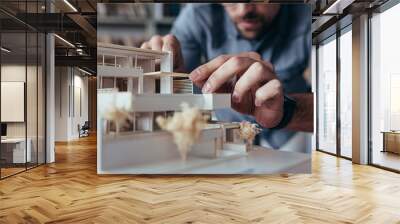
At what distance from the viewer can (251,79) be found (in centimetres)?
505

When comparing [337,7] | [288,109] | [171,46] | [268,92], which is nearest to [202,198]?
[268,92]

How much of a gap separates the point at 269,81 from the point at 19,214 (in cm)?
347

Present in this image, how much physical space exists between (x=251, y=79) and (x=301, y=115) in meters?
1.08

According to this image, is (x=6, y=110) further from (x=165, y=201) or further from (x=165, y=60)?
(x=165, y=60)

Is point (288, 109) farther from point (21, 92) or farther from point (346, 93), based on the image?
point (21, 92)

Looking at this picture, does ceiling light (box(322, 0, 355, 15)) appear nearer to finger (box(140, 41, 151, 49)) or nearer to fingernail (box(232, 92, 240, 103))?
fingernail (box(232, 92, 240, 103))

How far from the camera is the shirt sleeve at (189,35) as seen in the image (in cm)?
436

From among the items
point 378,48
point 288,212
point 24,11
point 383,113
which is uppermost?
point 24,11

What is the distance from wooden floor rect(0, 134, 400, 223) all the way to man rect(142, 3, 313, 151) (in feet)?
2.79

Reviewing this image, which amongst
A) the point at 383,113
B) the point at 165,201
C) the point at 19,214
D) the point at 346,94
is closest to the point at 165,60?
the point at 165,201

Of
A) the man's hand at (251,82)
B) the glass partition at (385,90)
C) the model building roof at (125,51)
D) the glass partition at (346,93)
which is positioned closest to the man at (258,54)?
the man's hand at (251,82)

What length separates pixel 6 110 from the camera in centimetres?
652

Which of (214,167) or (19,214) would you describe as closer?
(214,167)

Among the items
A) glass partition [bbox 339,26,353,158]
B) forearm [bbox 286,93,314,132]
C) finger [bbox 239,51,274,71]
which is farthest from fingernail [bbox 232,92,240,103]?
glass partition [bbox 339,26,353,158]
